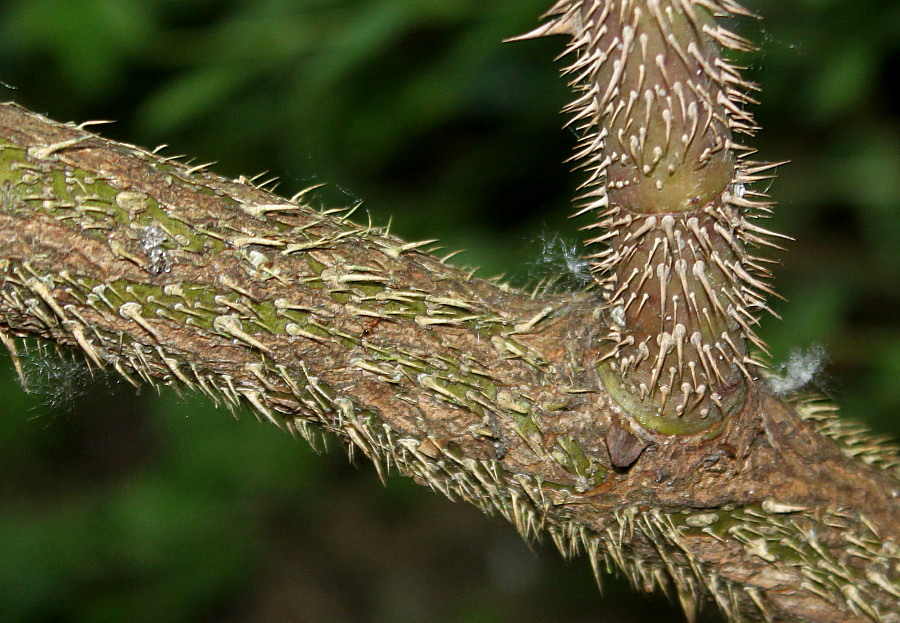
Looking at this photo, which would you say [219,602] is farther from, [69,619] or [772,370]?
[772,370]

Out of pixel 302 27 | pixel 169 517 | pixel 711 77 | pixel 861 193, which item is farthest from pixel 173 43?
pixel 711 77

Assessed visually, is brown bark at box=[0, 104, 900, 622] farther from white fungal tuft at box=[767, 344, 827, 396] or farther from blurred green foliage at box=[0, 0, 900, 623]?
blurred green foliage at box=[0, 0, 900, 623]

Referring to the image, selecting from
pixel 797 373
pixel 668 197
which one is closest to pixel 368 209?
pixel 797 373

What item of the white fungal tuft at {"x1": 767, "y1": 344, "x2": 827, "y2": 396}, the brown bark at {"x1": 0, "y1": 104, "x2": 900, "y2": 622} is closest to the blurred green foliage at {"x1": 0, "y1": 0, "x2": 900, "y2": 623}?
the white fungal tuft at {"x1": 767, "y1": 344, "x2": 827, "y2": 396}

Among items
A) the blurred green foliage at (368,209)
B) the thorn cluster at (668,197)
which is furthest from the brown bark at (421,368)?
the blurred green foliage at (368,209)

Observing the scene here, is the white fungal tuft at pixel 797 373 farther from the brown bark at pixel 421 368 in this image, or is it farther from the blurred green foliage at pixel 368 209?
the blurred green foliage at pixel 368 209

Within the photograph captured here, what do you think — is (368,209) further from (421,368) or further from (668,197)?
(668,197)
